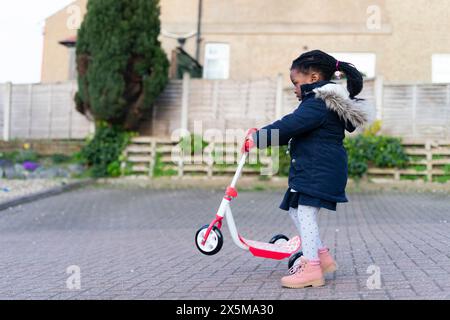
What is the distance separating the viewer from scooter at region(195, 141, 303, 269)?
4492mm

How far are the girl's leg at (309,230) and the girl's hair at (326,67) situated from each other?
92 cm

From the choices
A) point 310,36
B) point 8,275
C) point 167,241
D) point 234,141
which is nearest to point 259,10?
point 310,36

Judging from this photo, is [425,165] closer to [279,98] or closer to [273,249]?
[279,98]

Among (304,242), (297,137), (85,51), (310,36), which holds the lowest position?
(304,242)

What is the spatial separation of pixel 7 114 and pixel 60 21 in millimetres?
6117

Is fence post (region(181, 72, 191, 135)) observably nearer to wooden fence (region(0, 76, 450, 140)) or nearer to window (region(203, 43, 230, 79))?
wooden fence (region(0, 76, 450, 140))

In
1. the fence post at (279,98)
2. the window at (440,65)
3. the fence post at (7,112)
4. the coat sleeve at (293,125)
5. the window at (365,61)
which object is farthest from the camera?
the window at (365,61)

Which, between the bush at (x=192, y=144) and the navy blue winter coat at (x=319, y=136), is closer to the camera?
the navy blue winter coat at (x=319, y=136)

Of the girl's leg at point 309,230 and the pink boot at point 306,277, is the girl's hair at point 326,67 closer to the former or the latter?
the girl's leg at point 309,230

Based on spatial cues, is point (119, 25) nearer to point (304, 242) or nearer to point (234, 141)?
point (234, 141)

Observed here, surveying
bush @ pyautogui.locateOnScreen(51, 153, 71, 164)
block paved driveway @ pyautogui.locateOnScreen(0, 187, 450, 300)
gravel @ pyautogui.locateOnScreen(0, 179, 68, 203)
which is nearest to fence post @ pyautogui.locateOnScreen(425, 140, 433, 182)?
block paved driveway @ pyautogui.locateOnScreen(0, 187, 450, 300)

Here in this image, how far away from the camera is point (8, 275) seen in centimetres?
543

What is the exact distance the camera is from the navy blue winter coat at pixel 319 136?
13.8 ft

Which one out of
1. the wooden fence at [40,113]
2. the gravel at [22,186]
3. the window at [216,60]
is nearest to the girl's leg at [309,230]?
the gravel at [22,186]
